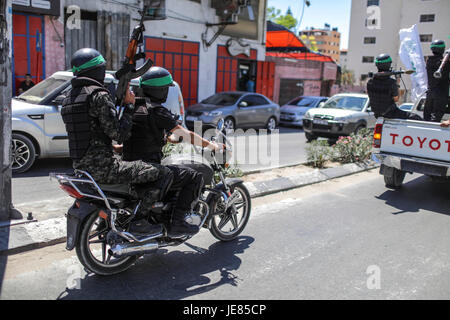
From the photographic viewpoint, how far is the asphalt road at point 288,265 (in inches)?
144

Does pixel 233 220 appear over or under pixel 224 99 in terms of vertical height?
under

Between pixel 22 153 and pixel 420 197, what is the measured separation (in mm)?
6747

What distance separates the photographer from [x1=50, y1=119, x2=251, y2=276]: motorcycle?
3502 millimetres

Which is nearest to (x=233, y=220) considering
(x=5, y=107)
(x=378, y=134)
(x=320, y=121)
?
(x=5, y=107)

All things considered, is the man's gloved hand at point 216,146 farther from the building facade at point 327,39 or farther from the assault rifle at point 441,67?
the building facade at point 327,39

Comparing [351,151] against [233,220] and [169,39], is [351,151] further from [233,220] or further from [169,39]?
[169,39]

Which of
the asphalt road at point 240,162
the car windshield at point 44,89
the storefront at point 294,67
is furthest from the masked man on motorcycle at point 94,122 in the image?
the storefront at point 294,67

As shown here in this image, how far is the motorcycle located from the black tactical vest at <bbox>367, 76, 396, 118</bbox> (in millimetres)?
4054

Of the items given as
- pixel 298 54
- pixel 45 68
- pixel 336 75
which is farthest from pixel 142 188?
pixel 336 75

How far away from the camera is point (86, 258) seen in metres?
3.58

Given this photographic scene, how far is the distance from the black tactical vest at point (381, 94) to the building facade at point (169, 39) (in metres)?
10.2

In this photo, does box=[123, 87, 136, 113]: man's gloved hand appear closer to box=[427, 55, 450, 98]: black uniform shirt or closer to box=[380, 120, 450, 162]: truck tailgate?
box=[380, 120, 450, 162]: truck tailgate

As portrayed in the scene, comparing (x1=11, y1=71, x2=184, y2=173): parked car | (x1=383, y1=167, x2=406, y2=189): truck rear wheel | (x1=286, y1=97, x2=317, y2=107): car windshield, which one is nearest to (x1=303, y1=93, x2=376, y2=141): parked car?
(x1=286, y1=97, x2=317, y2=107): car windshield

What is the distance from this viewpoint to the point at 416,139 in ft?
22.3
